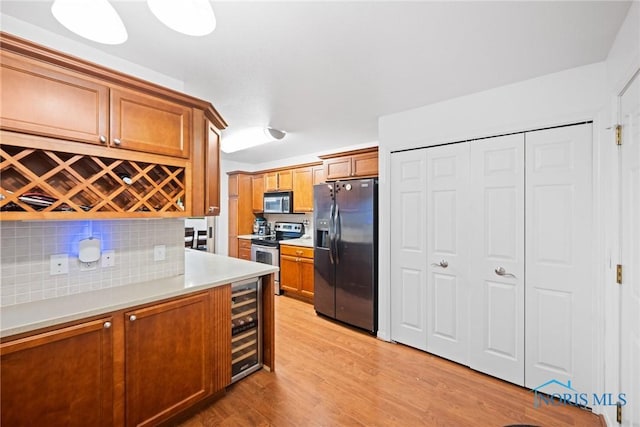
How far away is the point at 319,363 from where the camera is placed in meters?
2.41

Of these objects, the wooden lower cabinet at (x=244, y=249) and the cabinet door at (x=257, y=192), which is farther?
the cabinet door at (x=257, y=192)

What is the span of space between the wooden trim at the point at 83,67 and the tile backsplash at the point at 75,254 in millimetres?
865

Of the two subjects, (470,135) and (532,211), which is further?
(470,135)

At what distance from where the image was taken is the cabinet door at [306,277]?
3953 mm

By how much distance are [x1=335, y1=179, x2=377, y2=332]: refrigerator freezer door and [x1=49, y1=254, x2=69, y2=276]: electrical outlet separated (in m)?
2.37

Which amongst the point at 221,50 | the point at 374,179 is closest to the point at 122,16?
the point at 221,50

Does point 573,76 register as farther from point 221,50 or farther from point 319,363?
point 319,363

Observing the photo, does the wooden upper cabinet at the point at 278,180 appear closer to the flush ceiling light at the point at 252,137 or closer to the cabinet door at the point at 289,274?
the flush ceiling light at the point at 252,137

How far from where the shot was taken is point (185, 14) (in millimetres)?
1104

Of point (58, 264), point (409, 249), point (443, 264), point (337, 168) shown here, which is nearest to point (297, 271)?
point (337, 168)

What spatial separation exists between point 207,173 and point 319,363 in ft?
6.25

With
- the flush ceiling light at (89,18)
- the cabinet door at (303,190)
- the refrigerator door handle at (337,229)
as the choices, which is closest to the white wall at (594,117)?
the refrigerator door handle at (337,229)

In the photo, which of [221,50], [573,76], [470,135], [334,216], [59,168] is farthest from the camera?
[334,216]

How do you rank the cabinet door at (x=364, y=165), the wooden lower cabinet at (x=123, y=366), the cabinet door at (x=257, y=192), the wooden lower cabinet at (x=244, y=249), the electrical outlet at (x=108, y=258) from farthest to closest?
1. the cabinet door at (x=257, y=192)
2. the wooden lower cabinet at (x=244, y=249)
3. the cabinet door at (x=364, y=165)
4. the electrical outlet at (x=108, y=258)
5. the wooden lower cabinet at (x=123, y=366)
